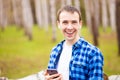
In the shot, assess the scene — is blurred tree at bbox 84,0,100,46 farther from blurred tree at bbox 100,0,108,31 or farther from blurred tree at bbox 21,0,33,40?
blurred tree at bbox 21,0,33,40

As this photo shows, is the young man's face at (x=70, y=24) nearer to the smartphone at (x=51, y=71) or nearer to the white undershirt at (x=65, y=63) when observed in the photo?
the white undershirt at (x=65, y=63)

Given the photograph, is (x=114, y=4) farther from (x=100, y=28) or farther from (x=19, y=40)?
(x=19, y=40)

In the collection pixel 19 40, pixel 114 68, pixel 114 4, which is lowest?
pixel 114 68

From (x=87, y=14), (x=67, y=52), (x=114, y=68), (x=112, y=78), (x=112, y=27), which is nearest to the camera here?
(x=67, y=52)

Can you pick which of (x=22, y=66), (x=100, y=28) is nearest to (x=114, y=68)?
(x=100, y=28)

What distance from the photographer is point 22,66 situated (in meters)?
6.09

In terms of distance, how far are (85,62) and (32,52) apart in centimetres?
440

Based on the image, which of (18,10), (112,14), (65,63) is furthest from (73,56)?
(18,10)

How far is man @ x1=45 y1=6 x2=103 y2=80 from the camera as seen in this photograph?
1942 mm

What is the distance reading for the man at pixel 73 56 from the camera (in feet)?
6.37

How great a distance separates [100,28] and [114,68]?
949 millimetres

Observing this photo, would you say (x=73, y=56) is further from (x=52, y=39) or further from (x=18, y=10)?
(x=18, y=10)

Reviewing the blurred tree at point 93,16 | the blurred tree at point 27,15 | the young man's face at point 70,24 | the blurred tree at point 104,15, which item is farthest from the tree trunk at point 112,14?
the young man's face at point 70,24

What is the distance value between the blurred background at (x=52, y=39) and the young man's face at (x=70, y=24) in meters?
3.78
